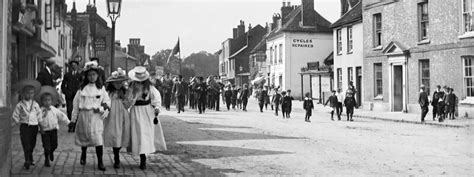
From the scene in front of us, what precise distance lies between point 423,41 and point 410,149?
15.3 metres

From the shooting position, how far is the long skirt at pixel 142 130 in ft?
25.9

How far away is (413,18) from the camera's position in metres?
26.2

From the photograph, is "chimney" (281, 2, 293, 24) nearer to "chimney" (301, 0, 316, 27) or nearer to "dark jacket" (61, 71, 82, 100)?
"chimney" (301, 0, 316, 27)

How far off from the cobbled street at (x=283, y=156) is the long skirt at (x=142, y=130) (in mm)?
342

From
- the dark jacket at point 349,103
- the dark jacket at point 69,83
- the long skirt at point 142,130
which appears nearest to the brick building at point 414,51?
the dark jacket at point 349,103

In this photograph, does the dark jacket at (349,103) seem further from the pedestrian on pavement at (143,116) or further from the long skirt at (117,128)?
the long skirt at (117,128)

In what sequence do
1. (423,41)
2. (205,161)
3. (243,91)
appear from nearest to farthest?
(205,161) → (423,41) → (243,91)

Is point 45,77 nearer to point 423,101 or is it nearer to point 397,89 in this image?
point 423,101

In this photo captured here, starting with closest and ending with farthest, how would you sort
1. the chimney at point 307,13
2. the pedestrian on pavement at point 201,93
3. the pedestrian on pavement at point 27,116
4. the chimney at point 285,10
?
the pedestrian on pavement at point 27,116, the pedestrian on pavement at point 201,93, the chimney at point 307,13, the chimney at point 285,10

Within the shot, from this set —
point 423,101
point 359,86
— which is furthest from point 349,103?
point 359,86

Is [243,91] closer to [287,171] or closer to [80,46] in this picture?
[287,171]

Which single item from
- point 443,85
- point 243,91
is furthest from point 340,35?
point 443,85

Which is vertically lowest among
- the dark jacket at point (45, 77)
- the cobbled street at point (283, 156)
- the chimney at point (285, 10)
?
the cobbled street at point (283, 156)

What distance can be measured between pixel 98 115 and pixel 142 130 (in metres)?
0.68
